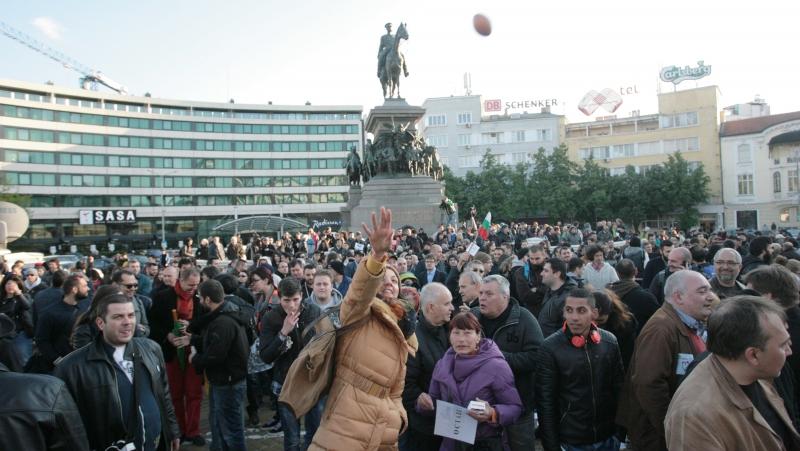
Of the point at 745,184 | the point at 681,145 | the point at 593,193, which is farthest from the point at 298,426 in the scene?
the point at 681,145

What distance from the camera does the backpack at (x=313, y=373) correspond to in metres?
3.51

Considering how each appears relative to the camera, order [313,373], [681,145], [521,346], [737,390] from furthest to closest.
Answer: [681,145] → [521,346] → [313,373] → [737,390]

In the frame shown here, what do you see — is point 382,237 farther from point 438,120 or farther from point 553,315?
point 438,120

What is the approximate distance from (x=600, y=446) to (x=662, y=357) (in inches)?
37.2

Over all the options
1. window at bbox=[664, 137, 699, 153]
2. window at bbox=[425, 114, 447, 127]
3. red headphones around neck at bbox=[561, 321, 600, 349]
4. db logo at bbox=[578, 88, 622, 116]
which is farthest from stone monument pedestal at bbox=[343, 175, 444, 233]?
db logo at bbox=[578, 88, 622, 116]

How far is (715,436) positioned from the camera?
2488 mm

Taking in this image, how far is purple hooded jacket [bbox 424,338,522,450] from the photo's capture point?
4156 millimetres

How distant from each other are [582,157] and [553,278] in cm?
6748

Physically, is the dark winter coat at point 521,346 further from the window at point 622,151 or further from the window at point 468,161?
the window at point 468,161

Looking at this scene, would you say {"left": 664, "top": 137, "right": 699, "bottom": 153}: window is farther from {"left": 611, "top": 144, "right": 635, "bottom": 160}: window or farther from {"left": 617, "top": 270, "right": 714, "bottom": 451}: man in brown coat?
{"left": 617, "top": 270, "right": 714, "bottom": 451}: man in brown coat

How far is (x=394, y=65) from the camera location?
90.2 ft

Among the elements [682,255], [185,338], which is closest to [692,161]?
[682,255]

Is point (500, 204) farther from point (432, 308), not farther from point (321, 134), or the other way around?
point (432, 308)

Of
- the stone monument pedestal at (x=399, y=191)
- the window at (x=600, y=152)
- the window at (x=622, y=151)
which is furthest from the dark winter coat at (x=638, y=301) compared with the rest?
the window at (x=622, y=151)
